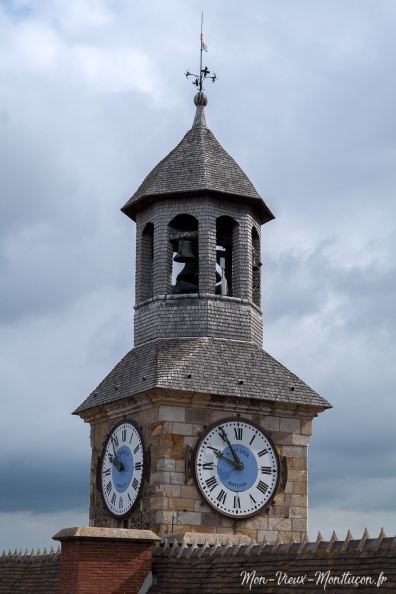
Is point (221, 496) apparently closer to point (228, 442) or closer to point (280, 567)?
point (228, 442)

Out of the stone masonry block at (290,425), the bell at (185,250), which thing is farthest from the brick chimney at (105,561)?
the bell at (185,250)

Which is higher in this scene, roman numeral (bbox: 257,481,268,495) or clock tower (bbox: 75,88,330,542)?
clock tower (bbox: 75,88,330,542)

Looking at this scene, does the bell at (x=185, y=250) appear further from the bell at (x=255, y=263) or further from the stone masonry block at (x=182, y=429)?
the stone masonry block at (x=182, y=429)

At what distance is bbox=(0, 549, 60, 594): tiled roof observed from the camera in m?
→ 19.5

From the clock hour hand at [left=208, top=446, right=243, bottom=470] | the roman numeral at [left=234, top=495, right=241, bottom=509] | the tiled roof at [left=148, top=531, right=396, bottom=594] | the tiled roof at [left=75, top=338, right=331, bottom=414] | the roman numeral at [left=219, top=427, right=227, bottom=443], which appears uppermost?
the tiled roof at [left=75, top=338, right=331, bottom=414]

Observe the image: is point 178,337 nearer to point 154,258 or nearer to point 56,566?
point 154,258

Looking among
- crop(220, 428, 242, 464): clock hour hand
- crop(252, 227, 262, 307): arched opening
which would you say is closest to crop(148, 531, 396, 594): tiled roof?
crop(220, 428, 242, 464): clock hour hand

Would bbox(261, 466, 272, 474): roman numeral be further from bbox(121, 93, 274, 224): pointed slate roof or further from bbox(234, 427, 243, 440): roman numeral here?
bbox(121, 93, 274, 224): pointed slate roof

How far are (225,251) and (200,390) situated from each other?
434 centimetres

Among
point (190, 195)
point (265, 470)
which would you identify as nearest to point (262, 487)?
point (265, 470)

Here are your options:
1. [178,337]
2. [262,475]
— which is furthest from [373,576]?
[178,337]

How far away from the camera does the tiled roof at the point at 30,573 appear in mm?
19500

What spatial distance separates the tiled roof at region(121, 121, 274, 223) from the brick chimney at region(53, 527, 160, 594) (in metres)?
7.92

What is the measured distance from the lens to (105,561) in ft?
58.5
